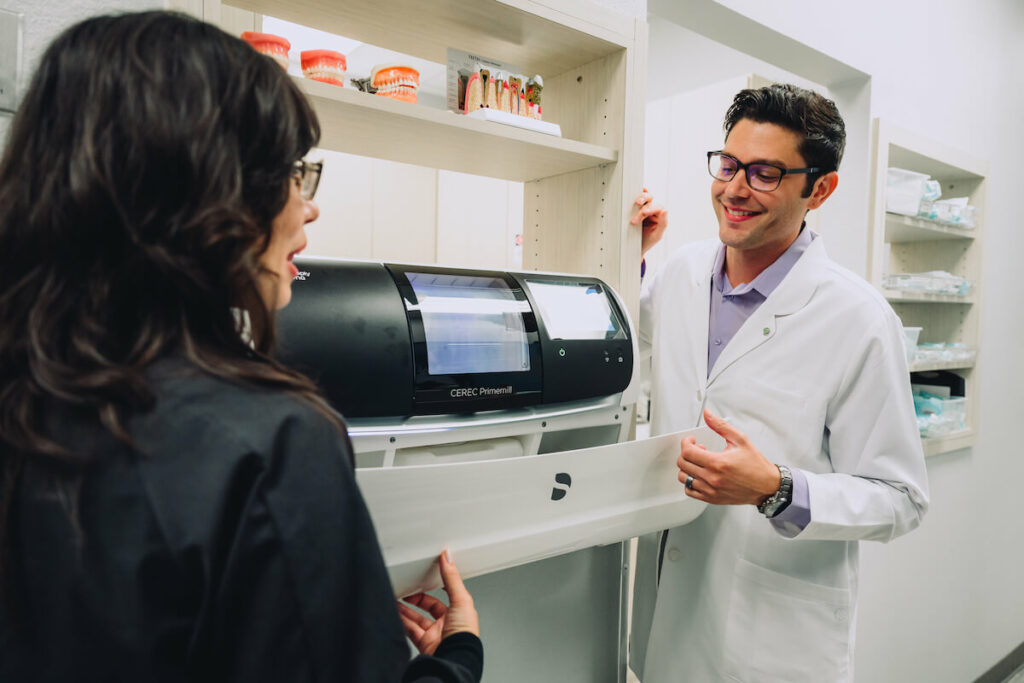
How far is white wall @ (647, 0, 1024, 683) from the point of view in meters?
2.24

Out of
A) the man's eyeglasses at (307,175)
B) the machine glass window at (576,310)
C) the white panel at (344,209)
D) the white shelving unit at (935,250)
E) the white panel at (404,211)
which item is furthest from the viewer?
the white panel at (404,211)

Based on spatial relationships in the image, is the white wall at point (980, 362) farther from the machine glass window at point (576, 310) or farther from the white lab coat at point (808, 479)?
the machine glass window at point (576, 310)

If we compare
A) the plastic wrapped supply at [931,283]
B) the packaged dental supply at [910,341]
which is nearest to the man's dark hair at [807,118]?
the plastic wrapped supply at [931,283]

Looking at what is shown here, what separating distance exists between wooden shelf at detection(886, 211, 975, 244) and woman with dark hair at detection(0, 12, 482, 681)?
2.42m

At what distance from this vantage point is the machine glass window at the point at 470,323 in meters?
0.88

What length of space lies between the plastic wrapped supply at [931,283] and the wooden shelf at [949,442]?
566mm

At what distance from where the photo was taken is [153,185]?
1.50 feet

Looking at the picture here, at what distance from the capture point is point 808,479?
115 centimetres

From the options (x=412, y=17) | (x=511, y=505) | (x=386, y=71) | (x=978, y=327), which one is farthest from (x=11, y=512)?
(x=978, y=327)

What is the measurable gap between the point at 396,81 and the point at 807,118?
0.83 metres

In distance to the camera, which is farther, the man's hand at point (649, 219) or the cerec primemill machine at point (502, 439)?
the man's hand at point (649, 219)

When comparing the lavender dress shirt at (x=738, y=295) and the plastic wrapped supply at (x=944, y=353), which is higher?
the lavender dress shirt at (x=738, y=295)

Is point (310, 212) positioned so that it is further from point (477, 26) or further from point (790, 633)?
→ point (790, 633)

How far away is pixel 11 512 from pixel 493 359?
60 centimetres
